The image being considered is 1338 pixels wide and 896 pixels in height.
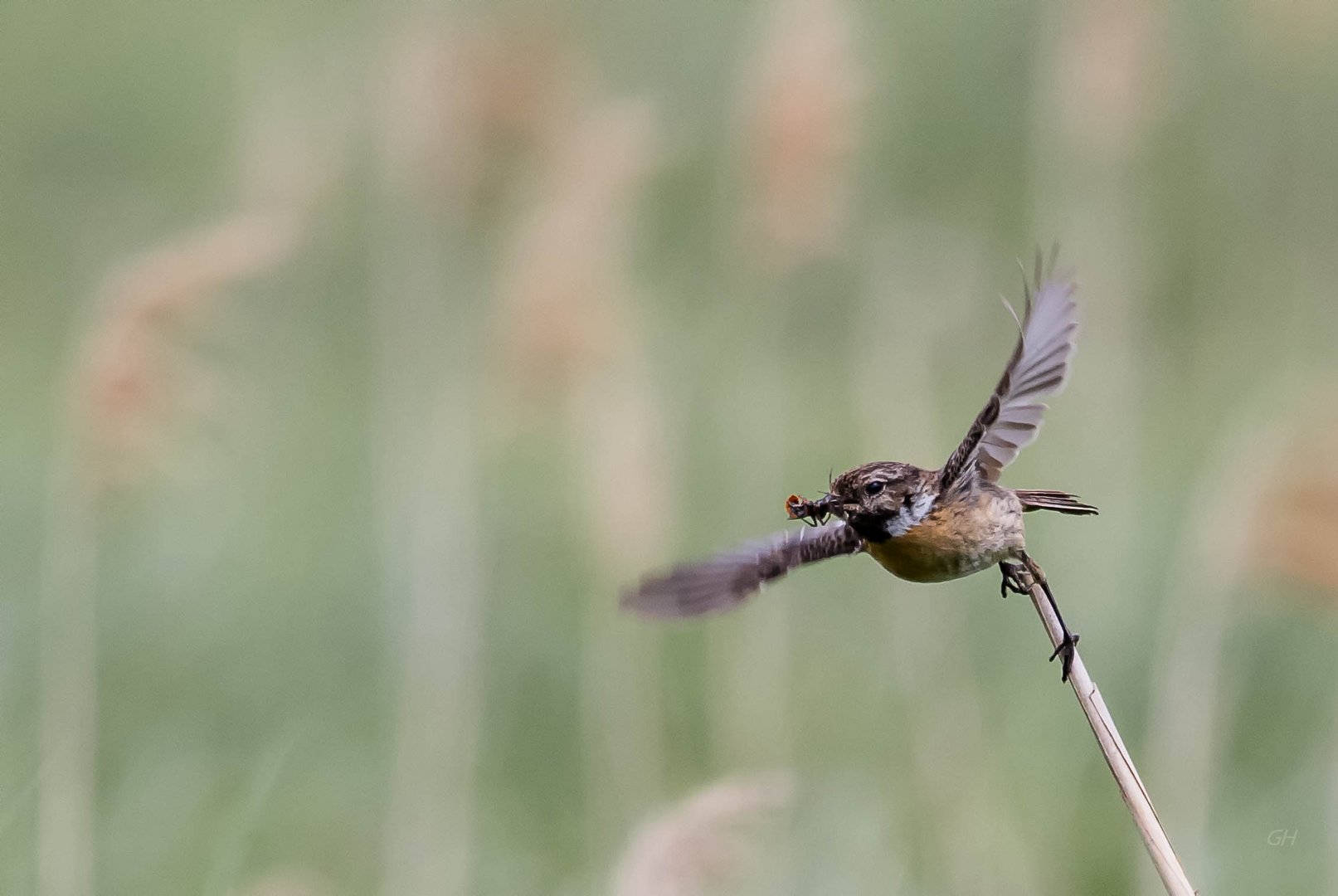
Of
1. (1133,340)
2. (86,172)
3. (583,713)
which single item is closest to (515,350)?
(583,713)

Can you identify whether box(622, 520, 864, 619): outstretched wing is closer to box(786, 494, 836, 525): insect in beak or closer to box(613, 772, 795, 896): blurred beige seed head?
box(786, 494, 836, 525): insect in beak

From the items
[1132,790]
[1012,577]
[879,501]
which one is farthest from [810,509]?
[1132,790]

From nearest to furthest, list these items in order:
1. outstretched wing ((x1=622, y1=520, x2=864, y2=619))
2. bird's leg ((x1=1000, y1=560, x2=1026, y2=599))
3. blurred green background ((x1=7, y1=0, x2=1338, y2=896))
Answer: outstretched wing ((x1=622, y1=520, x2=864, y2=619)) < bird's leg ((x1=1000, y1=560, x2=1026, y2=599)) < blurred green background ((x1=7, y1=0, x2=1338, y2=896))

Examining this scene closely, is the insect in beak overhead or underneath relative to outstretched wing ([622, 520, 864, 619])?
overhead

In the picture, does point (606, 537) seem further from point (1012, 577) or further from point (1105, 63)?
point (1105, 63)

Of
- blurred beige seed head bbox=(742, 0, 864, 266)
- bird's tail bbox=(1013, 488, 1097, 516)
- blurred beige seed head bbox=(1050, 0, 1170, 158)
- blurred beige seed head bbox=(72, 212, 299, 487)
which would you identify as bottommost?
bird's tail bbox=(1013, 488, 1097, 516)

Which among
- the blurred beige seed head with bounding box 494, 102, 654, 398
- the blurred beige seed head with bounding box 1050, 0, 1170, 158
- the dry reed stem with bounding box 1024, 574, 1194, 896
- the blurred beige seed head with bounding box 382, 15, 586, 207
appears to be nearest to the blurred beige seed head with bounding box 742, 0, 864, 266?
the blurred beige seed head with bounding box 494, 102, 654, 398

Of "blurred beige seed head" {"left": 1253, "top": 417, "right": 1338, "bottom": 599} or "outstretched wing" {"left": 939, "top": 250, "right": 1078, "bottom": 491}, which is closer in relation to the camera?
"outstretched wing" {"left": 939, "top": 250, "right": 1078, "bottom": 491}

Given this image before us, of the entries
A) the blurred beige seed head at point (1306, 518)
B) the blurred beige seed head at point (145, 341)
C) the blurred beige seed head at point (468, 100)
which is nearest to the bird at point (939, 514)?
the blurred beige seed head at point (1306, 518)
